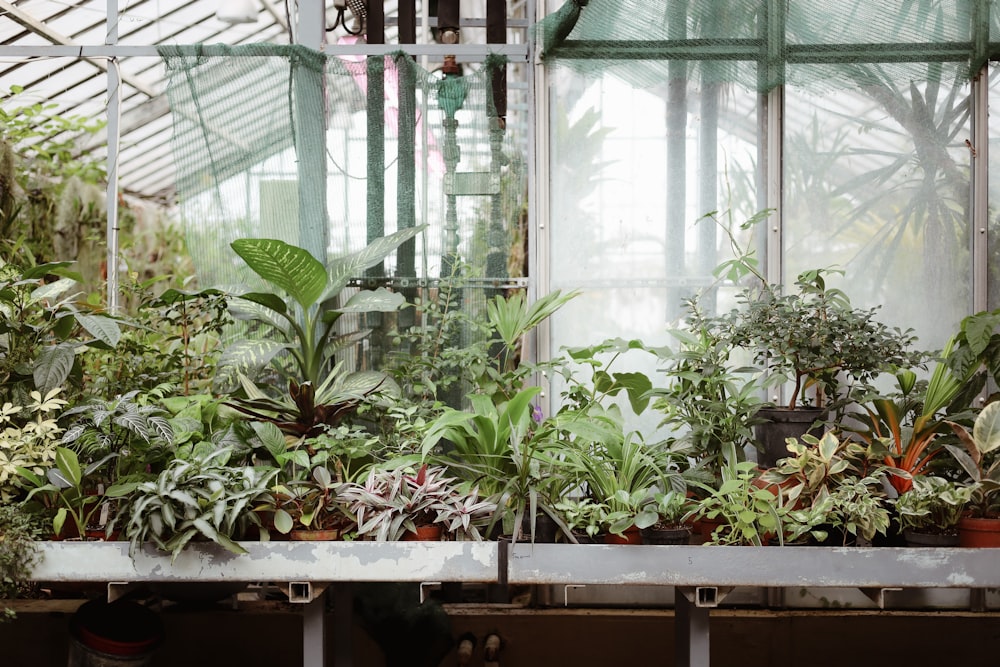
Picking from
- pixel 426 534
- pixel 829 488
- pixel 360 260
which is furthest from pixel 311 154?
pixel 829 488

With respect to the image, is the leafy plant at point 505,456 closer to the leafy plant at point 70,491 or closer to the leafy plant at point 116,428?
the leafy plant at point 116,428

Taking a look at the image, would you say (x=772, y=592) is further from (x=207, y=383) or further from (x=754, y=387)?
(x=207, y=383)

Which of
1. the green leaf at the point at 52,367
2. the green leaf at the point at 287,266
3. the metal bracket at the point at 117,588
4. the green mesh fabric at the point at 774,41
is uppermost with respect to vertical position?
the green mesh fabric at the point at 774,41

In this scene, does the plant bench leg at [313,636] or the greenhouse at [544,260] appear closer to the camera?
the plant bench leg at [313,636]

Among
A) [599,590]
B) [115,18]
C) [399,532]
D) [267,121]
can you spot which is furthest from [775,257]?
[115,18]

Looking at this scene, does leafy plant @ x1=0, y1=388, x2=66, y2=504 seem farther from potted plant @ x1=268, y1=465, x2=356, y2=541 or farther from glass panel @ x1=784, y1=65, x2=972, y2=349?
glass panel @ x1=784, y1=65, x2=972, y2=349

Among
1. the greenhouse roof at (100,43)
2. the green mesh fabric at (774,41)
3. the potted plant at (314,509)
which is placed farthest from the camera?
the greenhouse roof at (100,43)

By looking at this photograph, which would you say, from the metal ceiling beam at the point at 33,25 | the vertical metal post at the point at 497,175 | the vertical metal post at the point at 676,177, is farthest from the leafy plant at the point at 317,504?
the metal ceiling beam at the point at 33,25

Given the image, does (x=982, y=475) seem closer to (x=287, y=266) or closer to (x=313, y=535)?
(x=313, y=535)

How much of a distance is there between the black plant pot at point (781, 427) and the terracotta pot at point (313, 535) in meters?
1.60

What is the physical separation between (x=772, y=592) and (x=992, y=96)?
2511mm

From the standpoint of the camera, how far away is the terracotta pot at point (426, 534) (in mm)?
2564

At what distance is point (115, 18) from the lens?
12.0ft

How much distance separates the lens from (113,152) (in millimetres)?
3590
